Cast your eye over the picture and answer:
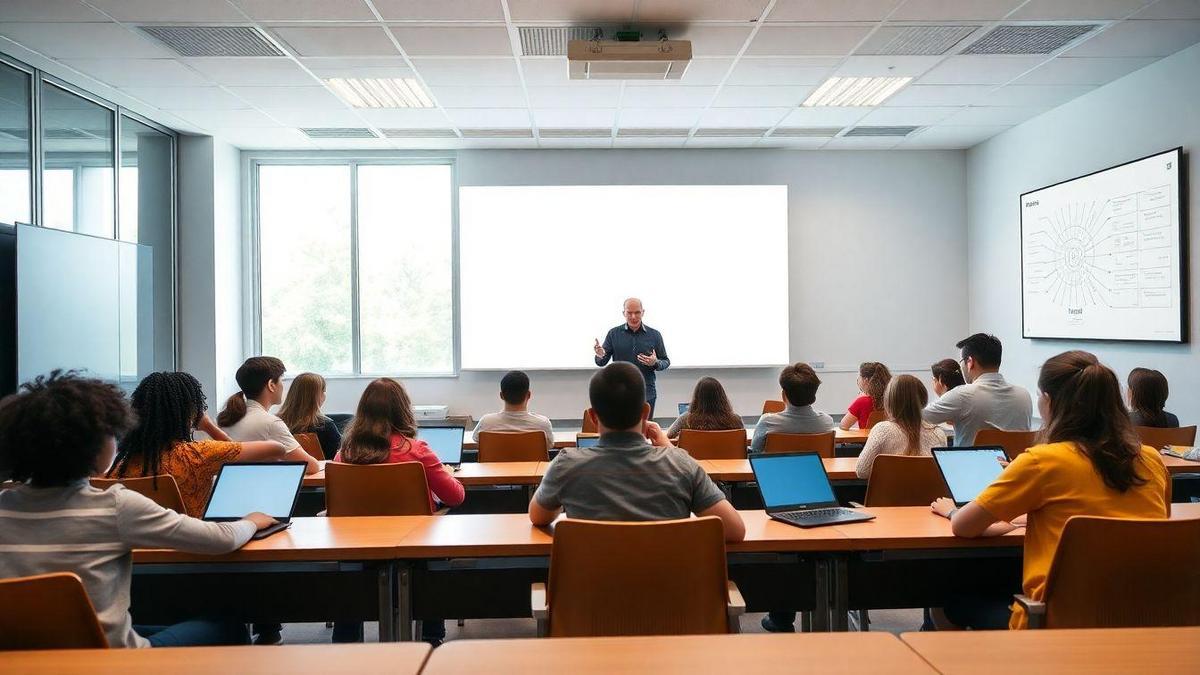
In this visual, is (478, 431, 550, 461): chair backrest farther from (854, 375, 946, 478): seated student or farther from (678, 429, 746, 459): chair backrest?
(854, 375, 946, 478): seated student

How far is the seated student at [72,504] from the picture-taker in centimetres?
167

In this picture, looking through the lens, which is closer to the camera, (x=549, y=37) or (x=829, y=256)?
(x=549, y=37)

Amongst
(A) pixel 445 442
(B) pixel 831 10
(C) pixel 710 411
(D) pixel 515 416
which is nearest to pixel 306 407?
(A) pixel 445 442

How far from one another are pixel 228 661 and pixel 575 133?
660 cm

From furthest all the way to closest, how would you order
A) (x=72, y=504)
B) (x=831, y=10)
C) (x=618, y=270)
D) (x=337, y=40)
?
(x=618, y=270) < (x=337, y=40) < (x=831, y=10) < (x=72, y=504)

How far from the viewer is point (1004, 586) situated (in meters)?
2.62

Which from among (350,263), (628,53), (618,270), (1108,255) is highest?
(628,53)

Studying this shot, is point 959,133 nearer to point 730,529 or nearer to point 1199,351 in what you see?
point 1199,351

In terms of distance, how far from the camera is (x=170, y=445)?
269 centimetres

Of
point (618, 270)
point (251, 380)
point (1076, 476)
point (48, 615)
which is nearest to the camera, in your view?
point (48, 615)

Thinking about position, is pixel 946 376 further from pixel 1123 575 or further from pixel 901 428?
pixel 1123 575

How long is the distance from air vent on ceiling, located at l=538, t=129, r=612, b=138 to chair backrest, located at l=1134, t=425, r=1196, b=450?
197 inches

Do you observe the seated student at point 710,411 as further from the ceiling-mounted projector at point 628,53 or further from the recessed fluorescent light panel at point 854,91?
the recessed fluorescent light panel at point 854,91

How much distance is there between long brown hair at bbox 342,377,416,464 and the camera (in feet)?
10.2
